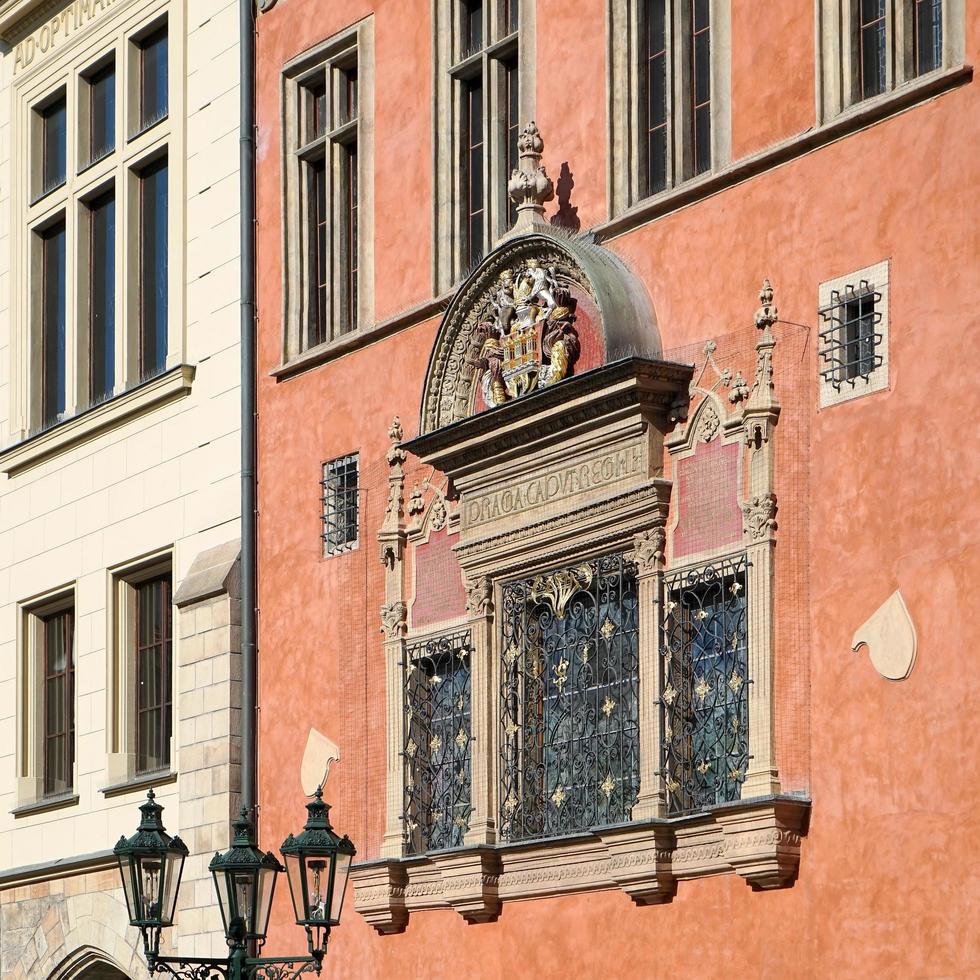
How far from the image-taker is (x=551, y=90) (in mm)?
16703

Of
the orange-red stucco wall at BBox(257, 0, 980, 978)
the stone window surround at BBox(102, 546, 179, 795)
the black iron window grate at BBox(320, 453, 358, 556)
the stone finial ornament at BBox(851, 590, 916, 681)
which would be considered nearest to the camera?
the orange-red stucco wall at BBox(257, 0, 980, 978)

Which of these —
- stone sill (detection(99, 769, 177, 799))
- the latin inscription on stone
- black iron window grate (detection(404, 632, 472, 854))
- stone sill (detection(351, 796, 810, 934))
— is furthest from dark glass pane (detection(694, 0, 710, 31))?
stone sill (detection(99, 769, 177, 799))

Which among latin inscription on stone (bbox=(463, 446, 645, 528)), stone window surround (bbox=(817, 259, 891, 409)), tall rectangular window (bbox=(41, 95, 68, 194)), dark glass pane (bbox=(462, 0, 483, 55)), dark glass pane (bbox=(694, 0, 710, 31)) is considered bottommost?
latin inscription on stone (bbox=(463, 446, 645, 528))

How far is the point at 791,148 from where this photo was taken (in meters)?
14.6

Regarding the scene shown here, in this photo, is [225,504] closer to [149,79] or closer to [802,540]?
[149,79]

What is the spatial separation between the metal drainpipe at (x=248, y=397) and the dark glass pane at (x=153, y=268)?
1.63m

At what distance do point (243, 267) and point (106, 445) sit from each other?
266cm

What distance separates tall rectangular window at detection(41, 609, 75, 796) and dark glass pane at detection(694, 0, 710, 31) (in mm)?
8708

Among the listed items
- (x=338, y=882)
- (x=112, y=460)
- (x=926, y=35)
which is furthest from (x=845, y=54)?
(x=112, y=460)

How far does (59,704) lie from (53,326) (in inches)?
132

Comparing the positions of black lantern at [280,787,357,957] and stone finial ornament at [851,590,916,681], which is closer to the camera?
black lantern at [280,787,357,957]

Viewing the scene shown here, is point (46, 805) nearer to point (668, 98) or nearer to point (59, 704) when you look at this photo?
point (59, 704)

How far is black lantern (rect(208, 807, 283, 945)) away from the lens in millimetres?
12875

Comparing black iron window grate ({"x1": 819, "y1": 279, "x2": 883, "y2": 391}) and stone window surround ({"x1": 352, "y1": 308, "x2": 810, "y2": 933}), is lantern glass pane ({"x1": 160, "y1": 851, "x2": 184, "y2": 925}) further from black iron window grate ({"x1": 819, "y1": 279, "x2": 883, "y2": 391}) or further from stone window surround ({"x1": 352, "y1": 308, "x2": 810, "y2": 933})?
black iron window grate ({"x1": 819, "y1": 279, "x2": 883, "y2": 391})
